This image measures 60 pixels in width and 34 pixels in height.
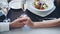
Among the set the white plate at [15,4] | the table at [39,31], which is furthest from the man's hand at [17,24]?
the white plate at [15,4]

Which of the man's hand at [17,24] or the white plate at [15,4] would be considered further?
the white plate at [15,4]

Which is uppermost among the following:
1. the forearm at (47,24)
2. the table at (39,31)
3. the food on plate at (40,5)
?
the food on plate at (40,5)

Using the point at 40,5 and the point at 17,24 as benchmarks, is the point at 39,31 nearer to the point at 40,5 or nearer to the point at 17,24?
the point at 17,24

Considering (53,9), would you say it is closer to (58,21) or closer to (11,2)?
(58,21)

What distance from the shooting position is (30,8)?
1.00m

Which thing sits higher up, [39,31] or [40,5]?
[40,5]

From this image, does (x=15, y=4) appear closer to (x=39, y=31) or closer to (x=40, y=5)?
(x=40, y=5)

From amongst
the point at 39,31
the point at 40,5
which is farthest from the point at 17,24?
the point at 40,5

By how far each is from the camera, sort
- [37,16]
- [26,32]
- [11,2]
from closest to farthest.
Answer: [26,32] < [37,16] < [11,2]

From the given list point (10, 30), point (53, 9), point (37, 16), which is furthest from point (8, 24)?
point (53, 9)

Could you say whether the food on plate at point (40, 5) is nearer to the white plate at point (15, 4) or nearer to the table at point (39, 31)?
the white plate at point (15, 4)

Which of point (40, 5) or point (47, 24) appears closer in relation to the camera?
point (47, 24)

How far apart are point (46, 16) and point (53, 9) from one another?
0.34ft

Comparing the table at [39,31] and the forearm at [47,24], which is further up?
the forearm at [47,24]
